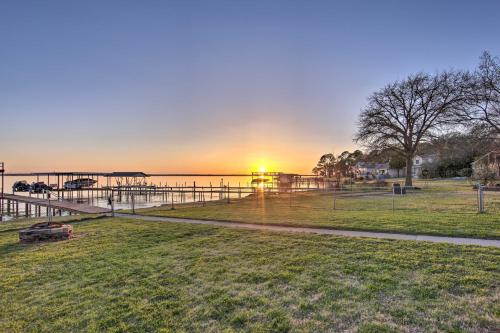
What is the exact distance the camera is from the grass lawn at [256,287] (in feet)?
12.6

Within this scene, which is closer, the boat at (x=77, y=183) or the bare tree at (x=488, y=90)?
the bare tree at (x=488, y=90)

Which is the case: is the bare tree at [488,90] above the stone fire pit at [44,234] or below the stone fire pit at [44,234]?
above

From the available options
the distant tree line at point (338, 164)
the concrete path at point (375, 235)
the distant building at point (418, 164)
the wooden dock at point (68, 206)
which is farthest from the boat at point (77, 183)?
the distant building at point (418, 164)

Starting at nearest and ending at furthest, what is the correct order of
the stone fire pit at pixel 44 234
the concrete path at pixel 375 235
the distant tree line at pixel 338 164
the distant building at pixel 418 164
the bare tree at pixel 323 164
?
the concrete path at pixel 375 235
the stone fire pit at pixel 44 234
the distant building at pixel 418 164
the distant tree line at pixel 338 164
the bare tree at pixel 323 164

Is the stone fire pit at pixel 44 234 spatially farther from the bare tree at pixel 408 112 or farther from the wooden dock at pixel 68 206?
the bare tree at pixel 408 112

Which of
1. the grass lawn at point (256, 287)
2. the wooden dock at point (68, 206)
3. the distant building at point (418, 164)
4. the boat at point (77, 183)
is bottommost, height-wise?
the wooden dock at point (68, 206)

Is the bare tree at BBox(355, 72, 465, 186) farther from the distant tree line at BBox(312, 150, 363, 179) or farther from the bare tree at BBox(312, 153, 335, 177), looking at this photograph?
the bare tree at BBox(312, 153, 335, 177)

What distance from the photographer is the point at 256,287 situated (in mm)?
4934

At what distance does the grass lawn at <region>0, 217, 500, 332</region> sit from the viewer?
383 cm

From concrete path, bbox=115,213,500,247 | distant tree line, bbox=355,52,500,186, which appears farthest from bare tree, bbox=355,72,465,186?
concrete path, bbox=115,213,500,247

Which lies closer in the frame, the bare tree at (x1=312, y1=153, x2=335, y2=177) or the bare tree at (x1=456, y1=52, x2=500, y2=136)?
the bare tree at (x1=456, y1=52, x2=500, y2=136)

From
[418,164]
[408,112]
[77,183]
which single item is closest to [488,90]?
[408,112]

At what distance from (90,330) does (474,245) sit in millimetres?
7536

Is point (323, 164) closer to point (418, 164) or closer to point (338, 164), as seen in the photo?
point (338, 164)
